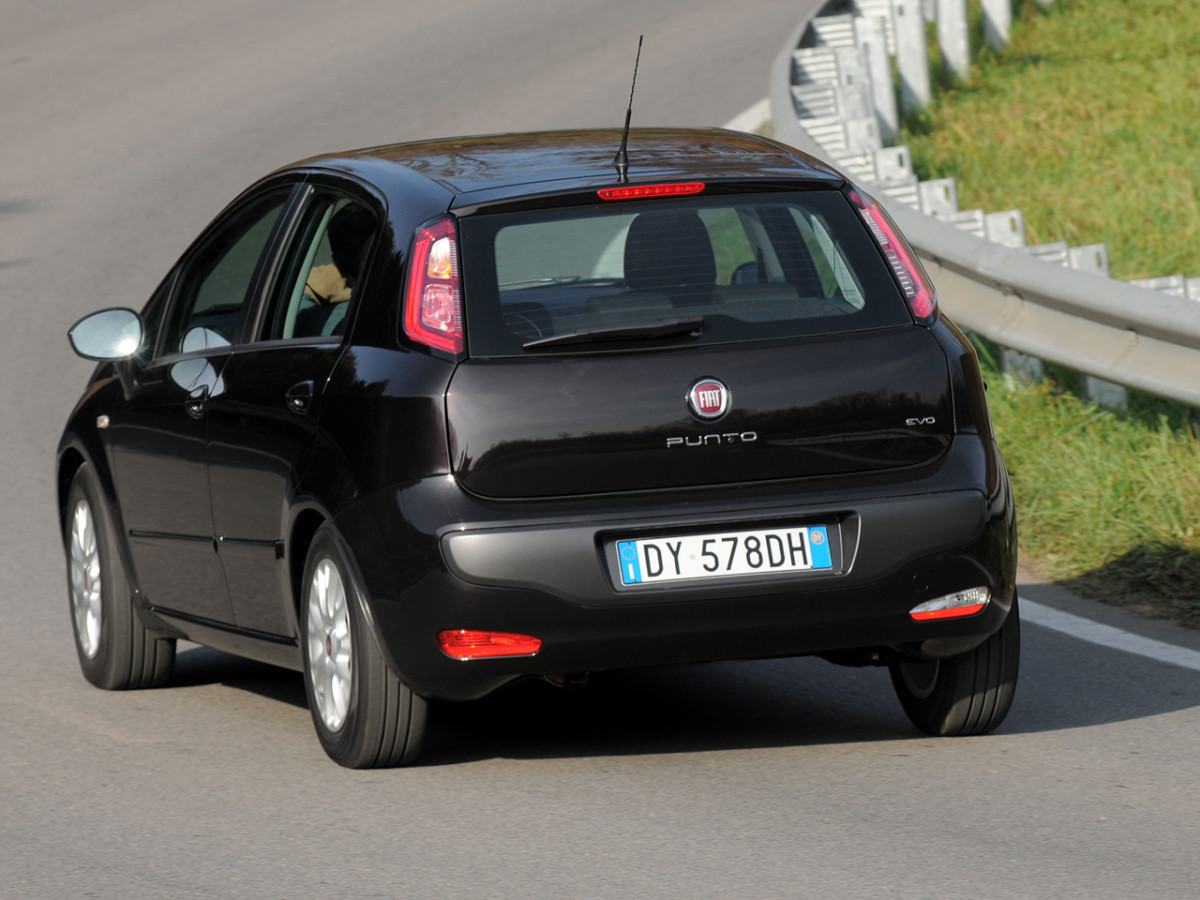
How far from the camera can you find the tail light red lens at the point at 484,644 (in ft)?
17.8

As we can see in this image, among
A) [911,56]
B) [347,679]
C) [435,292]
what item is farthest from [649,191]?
[911,56]

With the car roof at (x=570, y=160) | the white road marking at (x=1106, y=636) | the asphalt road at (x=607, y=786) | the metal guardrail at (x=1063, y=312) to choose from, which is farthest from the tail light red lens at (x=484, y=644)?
the metal guardrail at (x=1063, y=312)

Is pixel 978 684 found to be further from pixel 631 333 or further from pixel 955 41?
pixel 955 41

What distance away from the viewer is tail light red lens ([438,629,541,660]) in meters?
5.43

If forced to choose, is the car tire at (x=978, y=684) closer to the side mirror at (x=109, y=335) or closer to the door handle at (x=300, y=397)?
the door handle at (x=300, y=397)

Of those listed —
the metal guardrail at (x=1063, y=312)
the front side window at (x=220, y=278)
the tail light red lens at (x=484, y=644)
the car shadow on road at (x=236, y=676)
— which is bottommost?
the car shadow on road at (x=236, y=676)

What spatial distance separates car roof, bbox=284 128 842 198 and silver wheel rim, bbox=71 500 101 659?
1766mm

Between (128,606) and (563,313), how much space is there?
8.50 ft

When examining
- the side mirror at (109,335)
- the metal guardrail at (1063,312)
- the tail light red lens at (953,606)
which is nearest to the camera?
the tail light red lens at (953,606)

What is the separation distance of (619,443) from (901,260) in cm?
99

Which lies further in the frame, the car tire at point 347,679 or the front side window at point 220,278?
the front side window at point 220,278

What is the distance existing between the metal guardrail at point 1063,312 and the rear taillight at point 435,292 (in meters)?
3.11

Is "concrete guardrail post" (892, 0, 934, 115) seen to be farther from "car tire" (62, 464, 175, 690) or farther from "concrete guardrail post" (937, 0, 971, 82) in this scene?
"car tire" (62, 464, 175, 690)

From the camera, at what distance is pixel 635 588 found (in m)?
5.41
